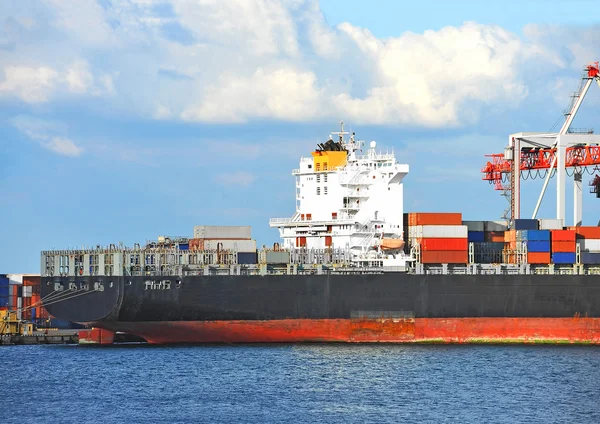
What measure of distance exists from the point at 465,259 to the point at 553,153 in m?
13.8

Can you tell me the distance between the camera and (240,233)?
201 feet

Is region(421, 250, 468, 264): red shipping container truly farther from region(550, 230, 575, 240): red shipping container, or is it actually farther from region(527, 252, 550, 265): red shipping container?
region(550, 230, 575, 240): red shipping container

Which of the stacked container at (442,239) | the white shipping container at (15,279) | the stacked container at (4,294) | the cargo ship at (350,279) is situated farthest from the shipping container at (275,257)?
the white shipping container at (15,279)

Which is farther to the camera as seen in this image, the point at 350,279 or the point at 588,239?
the point at 588,239

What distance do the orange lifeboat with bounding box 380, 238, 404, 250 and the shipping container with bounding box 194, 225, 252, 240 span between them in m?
8.31

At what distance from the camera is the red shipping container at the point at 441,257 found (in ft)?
191

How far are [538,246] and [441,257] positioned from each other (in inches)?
219

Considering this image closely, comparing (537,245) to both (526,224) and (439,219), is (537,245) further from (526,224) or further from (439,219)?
(439,219)

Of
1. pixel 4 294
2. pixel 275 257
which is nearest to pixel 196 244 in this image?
pixel 275 257

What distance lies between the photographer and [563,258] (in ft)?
193

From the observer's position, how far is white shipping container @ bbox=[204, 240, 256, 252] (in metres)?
58.8

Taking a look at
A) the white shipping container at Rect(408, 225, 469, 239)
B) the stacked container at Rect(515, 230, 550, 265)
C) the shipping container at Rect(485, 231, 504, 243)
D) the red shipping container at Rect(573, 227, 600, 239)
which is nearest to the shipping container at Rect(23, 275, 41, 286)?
the white shipping container at Rect(408, 225, 469, 239)

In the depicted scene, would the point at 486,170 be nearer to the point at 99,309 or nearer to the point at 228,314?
the point at 228,314

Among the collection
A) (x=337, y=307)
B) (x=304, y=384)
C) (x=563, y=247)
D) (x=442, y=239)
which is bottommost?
(x=304, y=384)
